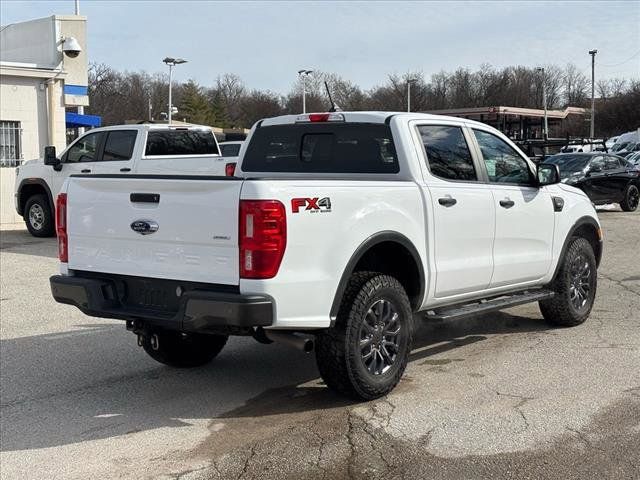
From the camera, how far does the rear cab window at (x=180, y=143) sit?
13570 millimetres

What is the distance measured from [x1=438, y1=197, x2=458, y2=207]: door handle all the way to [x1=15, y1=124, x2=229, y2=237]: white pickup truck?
7.07m

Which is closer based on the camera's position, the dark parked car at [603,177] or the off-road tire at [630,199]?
the dark parked car at [603,177]

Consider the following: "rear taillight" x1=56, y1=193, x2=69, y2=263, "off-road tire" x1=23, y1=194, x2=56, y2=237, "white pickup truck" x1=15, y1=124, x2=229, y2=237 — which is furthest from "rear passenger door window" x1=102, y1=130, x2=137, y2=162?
"rear taillight" x1=56, y1=193, x2=69, y2=263

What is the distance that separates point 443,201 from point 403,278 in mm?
661

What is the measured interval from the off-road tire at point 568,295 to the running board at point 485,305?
0.23 meters

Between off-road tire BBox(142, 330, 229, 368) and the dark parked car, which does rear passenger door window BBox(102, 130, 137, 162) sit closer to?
off-road tire BBox(142, 330, 229, 368)

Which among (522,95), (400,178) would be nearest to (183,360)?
(400,178)

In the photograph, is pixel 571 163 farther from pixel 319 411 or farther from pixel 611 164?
pixel 319 411

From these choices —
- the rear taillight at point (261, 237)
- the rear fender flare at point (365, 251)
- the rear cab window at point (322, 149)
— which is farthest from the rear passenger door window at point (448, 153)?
the rear taillight at point (261, 237)

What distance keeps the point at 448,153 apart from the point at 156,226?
253cm

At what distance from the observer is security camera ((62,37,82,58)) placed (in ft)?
63.1

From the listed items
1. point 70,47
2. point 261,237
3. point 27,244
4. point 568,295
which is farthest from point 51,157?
point 261,237

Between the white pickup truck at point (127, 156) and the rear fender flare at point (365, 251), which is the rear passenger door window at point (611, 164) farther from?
the rear fender flare at point (365, 251)

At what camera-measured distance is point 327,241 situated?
15.5ft
